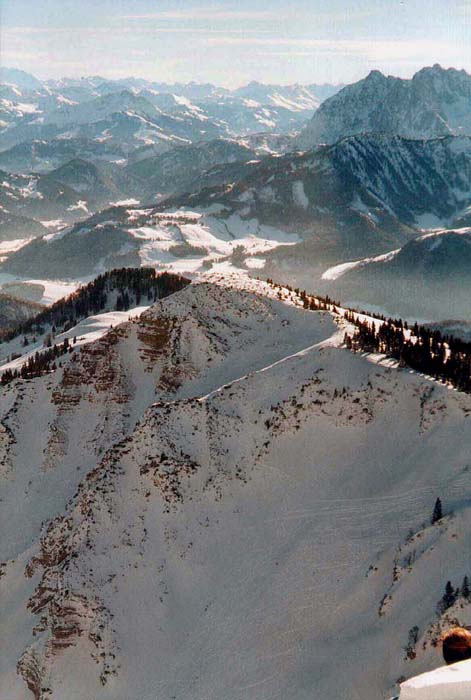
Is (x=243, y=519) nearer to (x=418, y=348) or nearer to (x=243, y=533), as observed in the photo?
(x=243, y=533)

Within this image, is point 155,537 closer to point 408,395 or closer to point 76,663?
point 76,663

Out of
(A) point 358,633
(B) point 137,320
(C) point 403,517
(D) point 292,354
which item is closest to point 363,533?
(C) point 403,517

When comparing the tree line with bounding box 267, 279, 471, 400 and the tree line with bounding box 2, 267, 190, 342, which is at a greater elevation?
the tree line with bounding box 267, 279, 471, 400

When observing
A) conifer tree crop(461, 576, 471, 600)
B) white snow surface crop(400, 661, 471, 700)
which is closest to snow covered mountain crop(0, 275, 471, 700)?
conifer tree crop(461, 576, 471, 600)

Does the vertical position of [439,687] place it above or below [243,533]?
above

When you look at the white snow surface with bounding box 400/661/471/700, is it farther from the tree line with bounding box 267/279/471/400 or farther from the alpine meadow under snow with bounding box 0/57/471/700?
the tree line with bounding box 267/279/471/400

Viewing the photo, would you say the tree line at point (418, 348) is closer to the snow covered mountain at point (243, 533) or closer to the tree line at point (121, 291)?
the snow covered mountain at point (243, 533)

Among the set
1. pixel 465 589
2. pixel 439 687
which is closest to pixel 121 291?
pixel 465 589

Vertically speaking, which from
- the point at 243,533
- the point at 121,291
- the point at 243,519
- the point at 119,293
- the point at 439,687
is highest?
the point at 439,687
